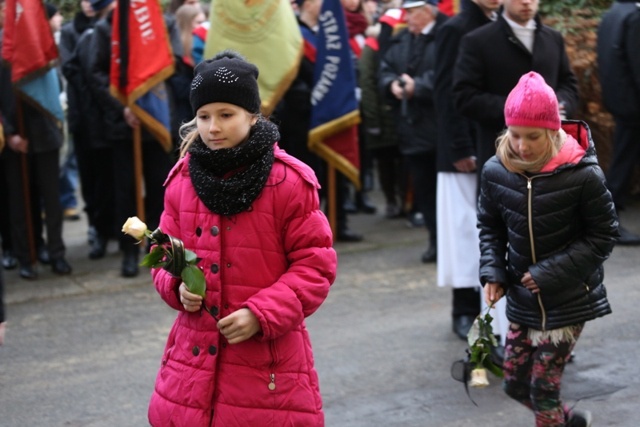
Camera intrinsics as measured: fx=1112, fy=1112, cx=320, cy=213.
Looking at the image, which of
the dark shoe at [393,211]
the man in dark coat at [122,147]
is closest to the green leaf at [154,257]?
the man in dark coat at [122,147]

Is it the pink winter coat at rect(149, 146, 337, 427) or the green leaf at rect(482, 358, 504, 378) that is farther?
the green leaf at rect(482, 358, 504, 378)

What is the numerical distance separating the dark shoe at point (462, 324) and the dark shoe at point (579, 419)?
1907 mm

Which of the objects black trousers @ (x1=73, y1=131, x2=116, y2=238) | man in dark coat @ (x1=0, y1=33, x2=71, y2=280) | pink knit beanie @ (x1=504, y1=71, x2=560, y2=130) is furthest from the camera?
black trousers @ (x1=73, y1=131, x2=116, y2=238)

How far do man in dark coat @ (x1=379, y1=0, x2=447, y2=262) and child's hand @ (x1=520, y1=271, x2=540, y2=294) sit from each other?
413cm

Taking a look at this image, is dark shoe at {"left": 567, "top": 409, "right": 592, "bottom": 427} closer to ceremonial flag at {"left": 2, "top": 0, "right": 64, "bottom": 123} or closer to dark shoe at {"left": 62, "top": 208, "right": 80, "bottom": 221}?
ceremonial flag at {"left": 2, "top": 0, "right": 64, "bottom": 123}

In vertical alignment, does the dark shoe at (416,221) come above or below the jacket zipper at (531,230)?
below

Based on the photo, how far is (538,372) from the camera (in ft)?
15.5

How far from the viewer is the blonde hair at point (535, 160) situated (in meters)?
4.63

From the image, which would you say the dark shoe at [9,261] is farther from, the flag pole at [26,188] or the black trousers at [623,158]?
the black trousers at [623,158]

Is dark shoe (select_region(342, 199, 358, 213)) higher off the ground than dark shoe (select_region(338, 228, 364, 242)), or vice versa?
dark shoe (select_region(338, 228, 364, 242))

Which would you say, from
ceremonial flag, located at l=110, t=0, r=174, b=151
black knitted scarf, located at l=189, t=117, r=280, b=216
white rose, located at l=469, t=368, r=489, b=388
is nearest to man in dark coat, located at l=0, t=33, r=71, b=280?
ceremonial flag, located at l=110, t=0, r=174, b=151

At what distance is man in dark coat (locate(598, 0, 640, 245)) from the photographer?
884cm

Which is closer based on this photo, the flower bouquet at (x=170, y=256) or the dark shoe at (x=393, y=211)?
the flower bouquet at (x=170, y=256)

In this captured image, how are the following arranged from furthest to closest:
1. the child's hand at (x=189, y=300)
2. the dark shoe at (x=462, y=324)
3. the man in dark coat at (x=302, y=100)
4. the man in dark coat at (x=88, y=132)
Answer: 1. the man in dark coat at (x=302, y=100)
2. the man in dark coat at (x=88, y=132)
3. the dark shoe at (x=462, y=324)
4. the child's hand at (x=189, y=300)
